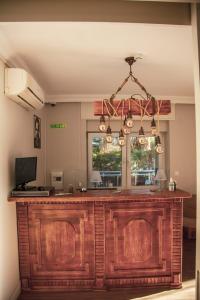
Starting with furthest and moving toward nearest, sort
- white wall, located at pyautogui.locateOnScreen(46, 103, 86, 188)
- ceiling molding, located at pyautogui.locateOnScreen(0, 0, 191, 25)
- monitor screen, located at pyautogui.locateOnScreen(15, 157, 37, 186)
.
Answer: white wall, located at pyautogui.locateOnScreen(46, 103, 86, 188) < monitor screen, located at pyautogui.locateOnScreen(15, 157, 37, 186) < ceiling molding, located at pyautogui.locateOnScreen(0, 0, 191, 25)

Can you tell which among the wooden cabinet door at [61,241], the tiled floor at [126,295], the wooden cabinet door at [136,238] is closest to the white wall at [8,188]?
the wooden cabinet door at [61,241]

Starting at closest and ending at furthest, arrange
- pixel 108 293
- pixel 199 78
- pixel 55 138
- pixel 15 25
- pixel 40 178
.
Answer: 1. pixel 199 78
2. pixel 15 25
3. pixel 108 293
4. pixel 40 178
5. pixel 55 138

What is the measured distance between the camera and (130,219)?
3.03 metres

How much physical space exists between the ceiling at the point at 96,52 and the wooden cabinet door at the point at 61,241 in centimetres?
167

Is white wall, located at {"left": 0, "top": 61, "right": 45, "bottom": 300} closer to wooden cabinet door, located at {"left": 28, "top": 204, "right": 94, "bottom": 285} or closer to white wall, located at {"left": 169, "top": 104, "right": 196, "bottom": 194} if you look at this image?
wooden cabinet door, located at {"left": 28, "top": 204, "right": 94, "bottom": 285}

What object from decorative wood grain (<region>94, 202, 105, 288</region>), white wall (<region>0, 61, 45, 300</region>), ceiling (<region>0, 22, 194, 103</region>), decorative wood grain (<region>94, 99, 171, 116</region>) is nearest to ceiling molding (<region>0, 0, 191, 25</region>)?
ceiling (<region>0, 22, 194, 103</region>)

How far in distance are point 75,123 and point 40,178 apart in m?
1.29

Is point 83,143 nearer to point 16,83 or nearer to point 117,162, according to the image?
point 117,162

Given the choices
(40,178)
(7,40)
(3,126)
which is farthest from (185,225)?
(7,40)

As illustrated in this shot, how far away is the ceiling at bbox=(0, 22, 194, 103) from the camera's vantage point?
2158 millimetres

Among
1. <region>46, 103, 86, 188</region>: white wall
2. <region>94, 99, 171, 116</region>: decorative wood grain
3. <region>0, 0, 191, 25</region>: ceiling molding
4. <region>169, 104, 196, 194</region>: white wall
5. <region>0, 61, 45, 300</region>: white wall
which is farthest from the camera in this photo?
<region>169, 104, 196, 194</region>: white wall

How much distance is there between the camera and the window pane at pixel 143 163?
532 centimetres

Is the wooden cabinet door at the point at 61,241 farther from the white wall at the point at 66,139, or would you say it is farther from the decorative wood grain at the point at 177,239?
the white wall at the point at 66,139

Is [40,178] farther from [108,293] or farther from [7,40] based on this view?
[7,40]
